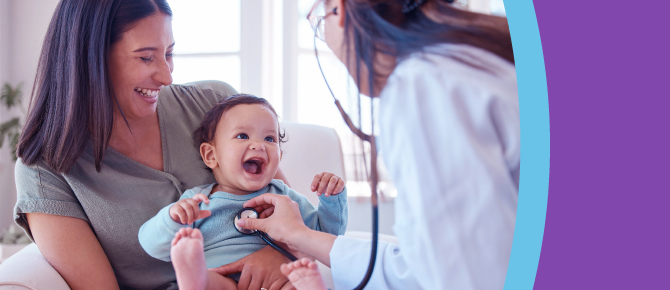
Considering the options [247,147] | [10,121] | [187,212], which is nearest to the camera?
[187,212]

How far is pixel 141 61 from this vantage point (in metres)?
1.15

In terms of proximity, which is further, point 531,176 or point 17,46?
point 17,46

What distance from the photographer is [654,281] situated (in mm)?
641

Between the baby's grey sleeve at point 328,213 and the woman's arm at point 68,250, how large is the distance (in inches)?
20.6

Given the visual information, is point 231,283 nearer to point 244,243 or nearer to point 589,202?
point 244,243

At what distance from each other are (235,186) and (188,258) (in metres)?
0.44

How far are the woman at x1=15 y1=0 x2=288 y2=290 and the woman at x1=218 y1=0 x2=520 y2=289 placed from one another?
1.77ft

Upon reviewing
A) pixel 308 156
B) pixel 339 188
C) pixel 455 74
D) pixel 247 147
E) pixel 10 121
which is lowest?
pixel 10 121

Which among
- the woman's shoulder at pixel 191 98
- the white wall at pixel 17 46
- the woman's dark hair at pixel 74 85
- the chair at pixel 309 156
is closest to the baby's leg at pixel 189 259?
the woman's dark hair at pixel 74 85

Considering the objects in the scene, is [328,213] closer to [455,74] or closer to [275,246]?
[275,246]

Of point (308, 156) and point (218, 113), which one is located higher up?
point (218, 113)

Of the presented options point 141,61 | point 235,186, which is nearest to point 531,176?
point 235,186

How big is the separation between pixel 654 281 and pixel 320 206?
0.81 m

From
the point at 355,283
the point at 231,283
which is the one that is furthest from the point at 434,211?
the point at 231,283
